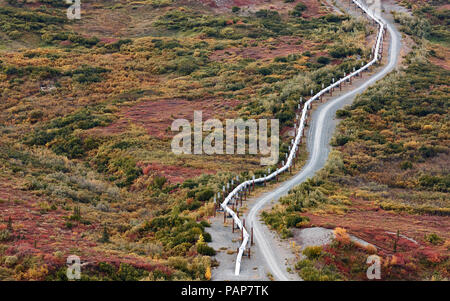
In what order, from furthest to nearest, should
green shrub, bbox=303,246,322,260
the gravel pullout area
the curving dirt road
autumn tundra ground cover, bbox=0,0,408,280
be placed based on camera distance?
autumn tundra ground cover, bbox=0,0,408,280, the curving dirt road, green shrub, bbox=303,246,322,260, the gravel pullout area

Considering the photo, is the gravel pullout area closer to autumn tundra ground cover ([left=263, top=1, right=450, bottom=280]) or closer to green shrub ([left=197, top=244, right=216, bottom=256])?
green shrub ([left=197, top=244, right=216, bottom=256])

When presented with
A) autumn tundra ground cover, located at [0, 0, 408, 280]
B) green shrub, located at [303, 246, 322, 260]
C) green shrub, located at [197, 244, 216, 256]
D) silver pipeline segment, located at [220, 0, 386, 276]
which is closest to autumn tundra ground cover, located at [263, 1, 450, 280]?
green shrub, located at [303, 246, 322, 260]

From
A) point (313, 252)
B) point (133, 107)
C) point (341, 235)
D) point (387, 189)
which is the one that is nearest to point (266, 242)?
point (313, 252)

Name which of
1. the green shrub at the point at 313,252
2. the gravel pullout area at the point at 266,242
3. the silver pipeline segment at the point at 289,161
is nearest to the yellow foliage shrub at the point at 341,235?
the gravel pullout area at the point at 266,242

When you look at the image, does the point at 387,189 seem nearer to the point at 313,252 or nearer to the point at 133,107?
the point at 313,252
